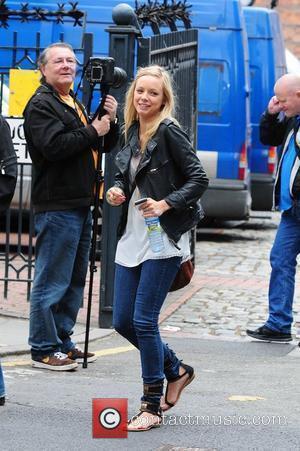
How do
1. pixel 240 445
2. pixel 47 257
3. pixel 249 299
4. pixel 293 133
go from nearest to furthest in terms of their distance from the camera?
pixel 240 445 < pixel 47 257 < pixel 293 133 < pixel 249 299

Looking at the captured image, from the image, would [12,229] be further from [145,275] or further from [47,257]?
[145,275]

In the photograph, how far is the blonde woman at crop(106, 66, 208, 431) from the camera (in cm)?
608

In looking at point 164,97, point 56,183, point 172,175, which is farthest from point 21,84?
point 172,175

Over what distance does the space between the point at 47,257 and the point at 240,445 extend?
223 cm

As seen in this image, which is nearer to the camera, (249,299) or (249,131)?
(249,299)

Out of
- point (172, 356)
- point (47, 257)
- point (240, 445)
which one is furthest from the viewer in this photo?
point (47, 257)

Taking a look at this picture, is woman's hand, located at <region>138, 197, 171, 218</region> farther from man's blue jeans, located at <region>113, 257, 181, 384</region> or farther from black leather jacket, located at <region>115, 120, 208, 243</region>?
man's blue jeans, located at <region>113, 257, 181, 384</region>

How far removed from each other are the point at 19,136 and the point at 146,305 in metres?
4.12

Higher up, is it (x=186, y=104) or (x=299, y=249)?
(x=186, y=104)

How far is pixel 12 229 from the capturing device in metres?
15.7

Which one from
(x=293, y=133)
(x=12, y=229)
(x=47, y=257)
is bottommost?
(x=12, y=229)

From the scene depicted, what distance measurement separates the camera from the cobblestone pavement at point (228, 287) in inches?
376

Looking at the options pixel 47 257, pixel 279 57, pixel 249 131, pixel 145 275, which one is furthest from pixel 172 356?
pixel 279 57

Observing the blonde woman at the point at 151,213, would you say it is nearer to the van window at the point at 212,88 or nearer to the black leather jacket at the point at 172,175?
the black leather jacket at the point at 172,175
